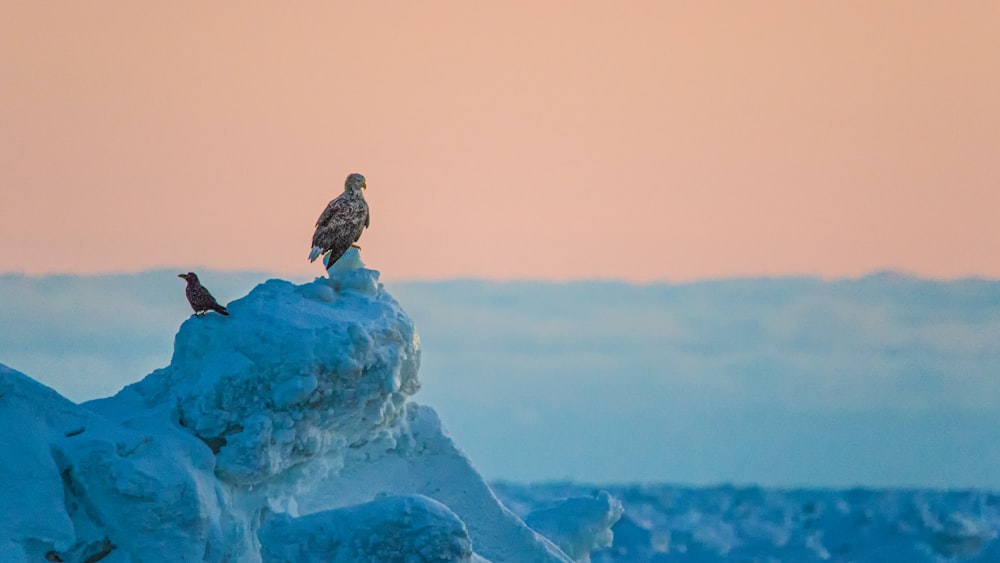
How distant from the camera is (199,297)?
1062 centimetres

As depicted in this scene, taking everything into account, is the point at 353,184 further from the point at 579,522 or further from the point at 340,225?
the point at 579,522

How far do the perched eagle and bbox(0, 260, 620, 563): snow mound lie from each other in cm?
17

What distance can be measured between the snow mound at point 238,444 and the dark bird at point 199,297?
0.12 meters

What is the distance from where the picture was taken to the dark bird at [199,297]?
1058 centimetres

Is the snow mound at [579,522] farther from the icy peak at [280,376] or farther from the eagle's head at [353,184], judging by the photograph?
Result: the eagle's head at [353,184]

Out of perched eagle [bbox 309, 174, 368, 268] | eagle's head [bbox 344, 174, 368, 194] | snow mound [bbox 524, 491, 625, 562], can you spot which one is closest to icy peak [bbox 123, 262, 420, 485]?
perched eagle [bbox 309, 174, 368, 268]

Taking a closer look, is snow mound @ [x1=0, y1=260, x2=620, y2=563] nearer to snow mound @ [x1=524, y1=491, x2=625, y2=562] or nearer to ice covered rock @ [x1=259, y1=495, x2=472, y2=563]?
ice covered rock @ [x1=259, y1=495, x2=472, y2=563]

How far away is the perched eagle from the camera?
1130 cm

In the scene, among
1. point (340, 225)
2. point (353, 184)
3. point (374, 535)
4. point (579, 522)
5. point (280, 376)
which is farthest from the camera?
point (579, 522)

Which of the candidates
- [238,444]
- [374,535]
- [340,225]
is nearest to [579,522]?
[340,225]

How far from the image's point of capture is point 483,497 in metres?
12.7

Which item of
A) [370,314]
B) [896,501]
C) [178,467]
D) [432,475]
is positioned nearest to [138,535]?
[178,467]

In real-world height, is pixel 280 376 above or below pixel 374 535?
above

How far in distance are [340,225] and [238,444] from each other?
188 cm
